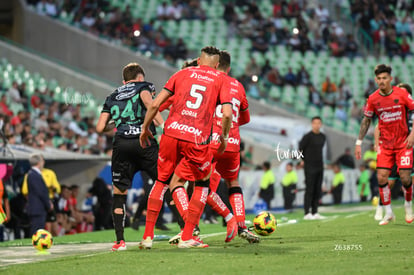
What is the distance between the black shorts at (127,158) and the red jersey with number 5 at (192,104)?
34.7 inches

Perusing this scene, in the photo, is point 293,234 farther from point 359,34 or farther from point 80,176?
point 359,34

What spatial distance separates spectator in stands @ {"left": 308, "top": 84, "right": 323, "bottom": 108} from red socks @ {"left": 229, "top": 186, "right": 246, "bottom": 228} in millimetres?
23226

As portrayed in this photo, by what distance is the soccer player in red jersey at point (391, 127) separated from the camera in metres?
14.2

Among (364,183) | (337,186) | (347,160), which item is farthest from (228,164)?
(347,160)

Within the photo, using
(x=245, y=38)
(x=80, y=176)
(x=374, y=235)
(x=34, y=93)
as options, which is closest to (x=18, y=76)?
(x=34, y=93)

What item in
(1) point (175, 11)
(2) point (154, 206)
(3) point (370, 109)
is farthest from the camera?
(1) point (175, 11)

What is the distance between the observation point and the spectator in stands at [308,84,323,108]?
34.8m

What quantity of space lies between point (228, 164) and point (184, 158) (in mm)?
1596

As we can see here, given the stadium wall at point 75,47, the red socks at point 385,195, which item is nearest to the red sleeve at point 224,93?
the red socks at point 385,195

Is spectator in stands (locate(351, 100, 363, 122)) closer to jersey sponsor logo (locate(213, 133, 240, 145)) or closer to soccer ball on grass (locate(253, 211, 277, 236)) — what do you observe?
soccer ball on grass (locate(253, 211, 277, 236))

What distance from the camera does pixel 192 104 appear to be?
33.3ft

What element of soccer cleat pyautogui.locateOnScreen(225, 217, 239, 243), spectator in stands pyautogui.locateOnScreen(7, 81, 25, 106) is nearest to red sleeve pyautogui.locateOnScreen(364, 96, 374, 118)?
soccer cleat pyautogui.locateOnScreen(225, 217, 239, 243)

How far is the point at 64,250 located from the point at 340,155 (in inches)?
915

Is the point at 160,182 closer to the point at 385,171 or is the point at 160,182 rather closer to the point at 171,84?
the point at 171,84
